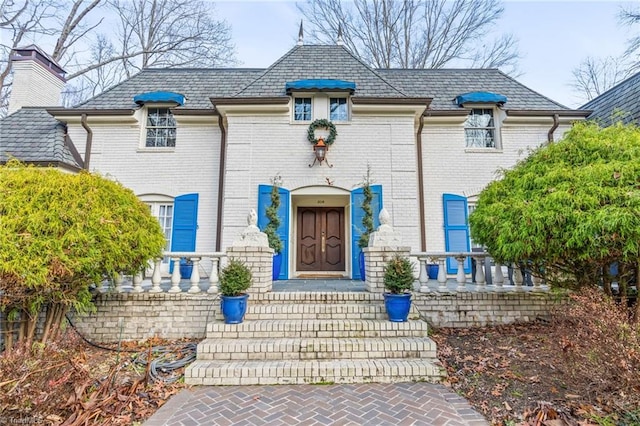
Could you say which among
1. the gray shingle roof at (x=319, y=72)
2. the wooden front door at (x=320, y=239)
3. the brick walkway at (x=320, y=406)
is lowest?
the brick walkway at (x=320, y=406)

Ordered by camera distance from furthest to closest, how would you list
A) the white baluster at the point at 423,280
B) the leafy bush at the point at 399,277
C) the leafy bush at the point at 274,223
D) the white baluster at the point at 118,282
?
the leafy bush at the point at 274,223, the white baluster at the point at 423,280, the white baluster at the point at 118,282, the leafy bush at the point at 399,277

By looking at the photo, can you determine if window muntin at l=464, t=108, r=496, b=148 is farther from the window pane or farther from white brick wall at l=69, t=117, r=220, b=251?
white brick wall at l=69, t=117, r=220, b=251

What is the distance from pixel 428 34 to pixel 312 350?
1609 cm

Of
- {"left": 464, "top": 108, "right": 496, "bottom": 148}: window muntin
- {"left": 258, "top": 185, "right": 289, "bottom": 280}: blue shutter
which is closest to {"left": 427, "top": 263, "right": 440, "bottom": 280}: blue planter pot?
{"left": 258, "top": 185, "right": 289, "bottom": 280}: blue shutter

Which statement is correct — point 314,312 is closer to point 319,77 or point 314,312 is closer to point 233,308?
point 233,308

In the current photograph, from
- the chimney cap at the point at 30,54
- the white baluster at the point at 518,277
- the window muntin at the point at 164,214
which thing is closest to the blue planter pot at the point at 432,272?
the white baluster at the point at 518,277

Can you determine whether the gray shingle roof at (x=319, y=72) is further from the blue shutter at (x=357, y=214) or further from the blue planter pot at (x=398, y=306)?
the blue planter pot at (x=398, y=306)

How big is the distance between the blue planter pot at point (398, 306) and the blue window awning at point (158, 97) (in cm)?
768

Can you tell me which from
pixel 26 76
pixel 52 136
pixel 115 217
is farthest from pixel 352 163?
pixel 26 76

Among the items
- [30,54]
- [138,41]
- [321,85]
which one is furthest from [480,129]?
[138,41]

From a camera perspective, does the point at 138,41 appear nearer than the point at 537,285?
No

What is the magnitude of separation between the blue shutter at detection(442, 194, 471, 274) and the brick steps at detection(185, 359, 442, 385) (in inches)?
188

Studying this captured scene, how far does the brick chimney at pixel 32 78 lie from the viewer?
890 cm

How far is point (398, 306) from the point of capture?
4.36 metres
